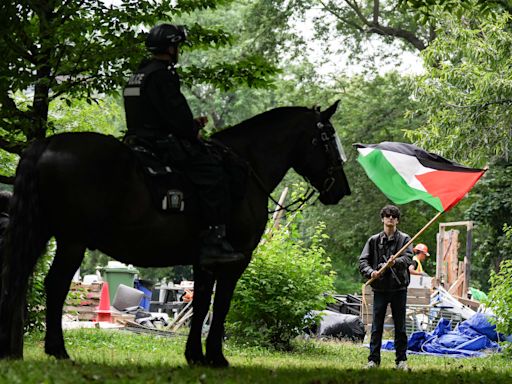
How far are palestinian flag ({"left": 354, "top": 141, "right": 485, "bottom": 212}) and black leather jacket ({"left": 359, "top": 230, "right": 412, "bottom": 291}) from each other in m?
0.76

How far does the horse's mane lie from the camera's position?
9641 millimetres

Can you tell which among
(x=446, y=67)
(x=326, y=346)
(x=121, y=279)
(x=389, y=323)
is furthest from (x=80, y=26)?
(x=121, y=279)

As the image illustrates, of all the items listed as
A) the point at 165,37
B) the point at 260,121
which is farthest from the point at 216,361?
the point at 165,37

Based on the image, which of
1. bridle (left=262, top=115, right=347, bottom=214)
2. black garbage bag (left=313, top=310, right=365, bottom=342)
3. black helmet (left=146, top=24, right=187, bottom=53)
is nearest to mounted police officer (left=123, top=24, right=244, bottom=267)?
black helmet (left=146, top=24, right=187, bottom=53)

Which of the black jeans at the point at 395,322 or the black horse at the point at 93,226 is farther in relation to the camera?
the black jeans at the point at 395,322

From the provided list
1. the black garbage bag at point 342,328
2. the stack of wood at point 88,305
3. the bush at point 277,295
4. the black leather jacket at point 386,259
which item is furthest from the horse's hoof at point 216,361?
the stack of wood at point 88,305

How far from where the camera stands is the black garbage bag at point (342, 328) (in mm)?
22375

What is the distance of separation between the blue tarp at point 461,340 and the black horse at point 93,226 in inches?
446

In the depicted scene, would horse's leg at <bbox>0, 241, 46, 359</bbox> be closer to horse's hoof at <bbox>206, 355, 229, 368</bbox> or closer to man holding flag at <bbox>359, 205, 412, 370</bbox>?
horse's hoof at <bbox>206, 355, 229, 368</bbox>

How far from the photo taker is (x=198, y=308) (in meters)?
9.52

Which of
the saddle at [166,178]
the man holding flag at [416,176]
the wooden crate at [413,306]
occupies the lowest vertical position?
the wooden crate at [413,306]

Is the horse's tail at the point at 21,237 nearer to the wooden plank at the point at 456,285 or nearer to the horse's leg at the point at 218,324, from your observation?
the horse's leg at the point at 218,324

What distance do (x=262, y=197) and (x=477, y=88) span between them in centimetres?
1730

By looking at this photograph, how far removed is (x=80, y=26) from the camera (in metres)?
11.5
